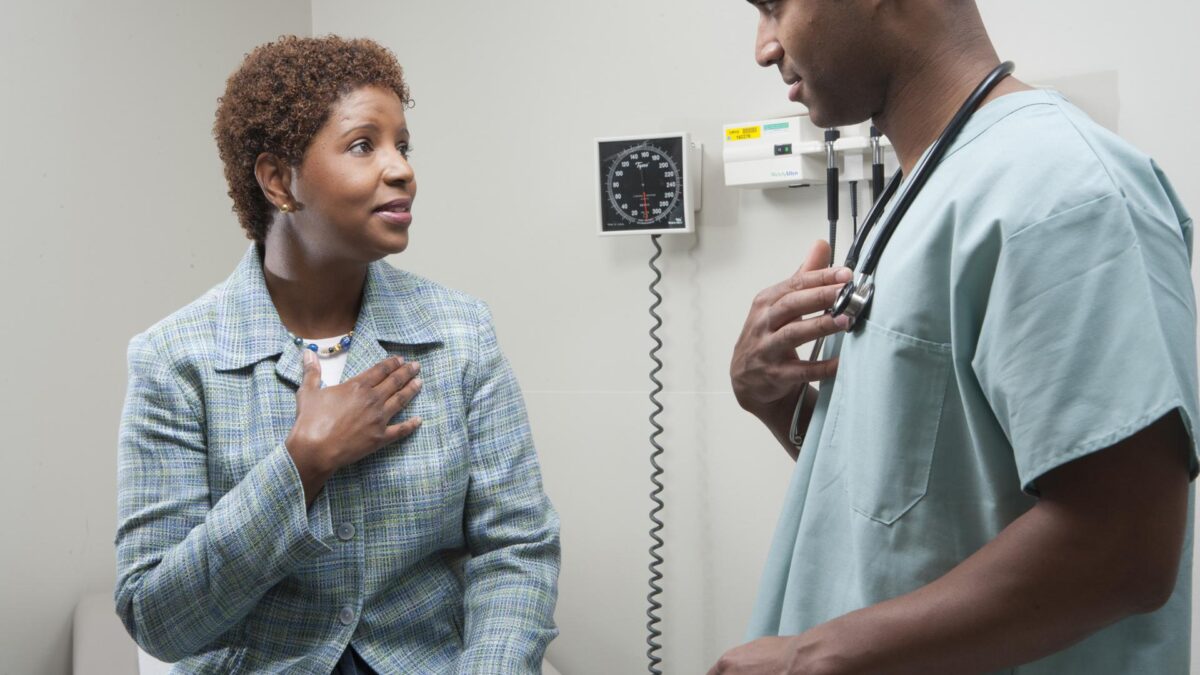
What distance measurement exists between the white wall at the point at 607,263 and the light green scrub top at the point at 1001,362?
3.81 ft

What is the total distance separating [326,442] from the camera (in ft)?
4.31

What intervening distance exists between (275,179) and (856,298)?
951 millimetres

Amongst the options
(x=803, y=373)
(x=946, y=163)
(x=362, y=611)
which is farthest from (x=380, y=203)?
(x=946, y=163)

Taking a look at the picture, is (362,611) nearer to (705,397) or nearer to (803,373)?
(803,373)

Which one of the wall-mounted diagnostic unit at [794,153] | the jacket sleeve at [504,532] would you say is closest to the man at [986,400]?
the jacket sleeve at [504,532]

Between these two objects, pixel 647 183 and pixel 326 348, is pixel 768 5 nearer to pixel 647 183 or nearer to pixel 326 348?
pixel 326 348

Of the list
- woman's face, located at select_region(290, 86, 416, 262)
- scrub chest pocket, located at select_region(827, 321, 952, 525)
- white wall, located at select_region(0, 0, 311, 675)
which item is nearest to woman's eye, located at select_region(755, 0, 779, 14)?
scrub chest pocket, located at select_region(827, 321, 952, 525)

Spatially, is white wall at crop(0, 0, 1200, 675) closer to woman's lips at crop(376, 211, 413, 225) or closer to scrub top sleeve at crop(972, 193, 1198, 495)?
woman's lips at crop(376, 211, 413, 225)

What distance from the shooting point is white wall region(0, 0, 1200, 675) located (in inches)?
79.7

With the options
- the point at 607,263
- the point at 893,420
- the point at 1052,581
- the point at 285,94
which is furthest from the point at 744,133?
the point at 1052,581

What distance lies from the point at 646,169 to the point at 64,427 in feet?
4.24

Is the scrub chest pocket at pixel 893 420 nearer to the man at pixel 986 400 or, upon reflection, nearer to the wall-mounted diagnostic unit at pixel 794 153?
the man at pixel 986 400

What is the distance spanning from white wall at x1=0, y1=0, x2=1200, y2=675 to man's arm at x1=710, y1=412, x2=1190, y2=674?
1287mm

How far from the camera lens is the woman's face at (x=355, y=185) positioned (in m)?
1.42
